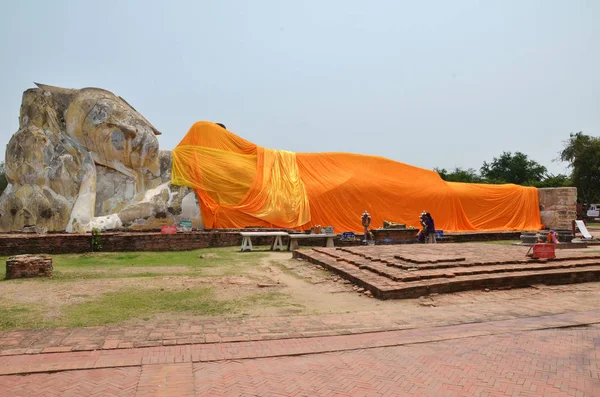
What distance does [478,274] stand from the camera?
6.80 meters

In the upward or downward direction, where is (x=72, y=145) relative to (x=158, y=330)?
upward

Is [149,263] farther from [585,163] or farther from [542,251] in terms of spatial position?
[585,163]

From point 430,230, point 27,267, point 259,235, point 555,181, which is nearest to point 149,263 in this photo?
point 27,267

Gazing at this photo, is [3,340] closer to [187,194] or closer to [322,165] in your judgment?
[187,194]

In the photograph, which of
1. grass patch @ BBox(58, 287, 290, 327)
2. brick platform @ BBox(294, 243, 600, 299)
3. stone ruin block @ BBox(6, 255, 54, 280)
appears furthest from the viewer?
stone ruin block @ BBox(6, 255, 54, 280)

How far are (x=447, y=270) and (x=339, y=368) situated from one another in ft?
13.3

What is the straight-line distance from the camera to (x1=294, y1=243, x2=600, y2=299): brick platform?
20.4ft

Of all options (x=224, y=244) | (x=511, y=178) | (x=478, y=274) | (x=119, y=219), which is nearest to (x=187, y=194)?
(x=119, y=219)

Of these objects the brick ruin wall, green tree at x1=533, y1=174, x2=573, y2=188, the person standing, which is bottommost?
the person standing

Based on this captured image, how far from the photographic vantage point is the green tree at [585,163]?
29047mm

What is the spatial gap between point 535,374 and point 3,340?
4.10 metres

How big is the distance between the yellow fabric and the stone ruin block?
7725 mm

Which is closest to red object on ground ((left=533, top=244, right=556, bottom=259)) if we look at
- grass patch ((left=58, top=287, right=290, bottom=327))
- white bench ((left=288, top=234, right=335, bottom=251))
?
grass patch ((left=58, top=287, right=290, bottom=327))

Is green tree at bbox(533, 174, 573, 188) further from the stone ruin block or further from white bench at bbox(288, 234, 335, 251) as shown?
the stone ruin block
